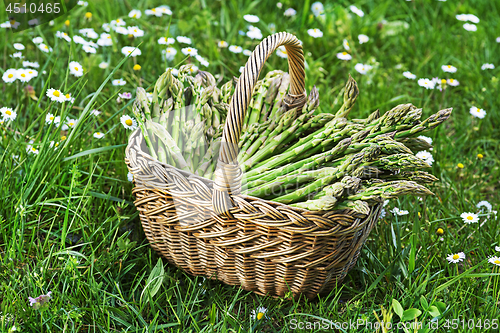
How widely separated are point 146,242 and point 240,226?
79 centimetres

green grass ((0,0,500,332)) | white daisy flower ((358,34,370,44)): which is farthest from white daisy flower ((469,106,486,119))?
white daisy flower ((358,34,370,44))

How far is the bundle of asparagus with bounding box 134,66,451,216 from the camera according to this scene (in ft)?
6.59

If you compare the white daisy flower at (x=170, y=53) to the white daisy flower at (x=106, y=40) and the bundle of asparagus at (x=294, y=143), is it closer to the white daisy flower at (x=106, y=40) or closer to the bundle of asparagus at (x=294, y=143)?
the white daisy flower at (x=106, y=40)

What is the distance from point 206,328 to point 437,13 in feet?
13.9

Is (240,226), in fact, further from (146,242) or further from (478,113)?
→ (478,113)

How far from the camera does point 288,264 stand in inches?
78.7

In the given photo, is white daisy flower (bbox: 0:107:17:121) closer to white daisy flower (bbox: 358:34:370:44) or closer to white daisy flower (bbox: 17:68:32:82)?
white daisy flower (bbox: 17:68:32:82)

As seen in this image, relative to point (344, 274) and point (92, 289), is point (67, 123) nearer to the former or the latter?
point (92, 289)

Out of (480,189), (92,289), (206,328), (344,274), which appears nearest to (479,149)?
(480,189)

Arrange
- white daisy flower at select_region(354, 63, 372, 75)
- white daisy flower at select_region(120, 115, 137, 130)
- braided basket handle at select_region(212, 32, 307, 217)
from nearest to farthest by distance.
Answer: braided basket handle at select_region(212, 32, 307, 217), white daisy flower at select_region(120, 115, 137, 130), white daisy flower at select_region(354, 63, 372, 75)

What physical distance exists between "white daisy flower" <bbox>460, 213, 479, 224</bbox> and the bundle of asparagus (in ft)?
1.78

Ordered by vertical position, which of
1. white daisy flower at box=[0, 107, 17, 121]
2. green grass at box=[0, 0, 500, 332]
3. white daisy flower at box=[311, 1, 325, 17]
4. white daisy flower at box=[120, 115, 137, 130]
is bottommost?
green grass at box=[0, 0, 500, 332]

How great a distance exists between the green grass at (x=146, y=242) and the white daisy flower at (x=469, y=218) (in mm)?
34

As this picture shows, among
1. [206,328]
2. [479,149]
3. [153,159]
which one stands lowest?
[206,328]
